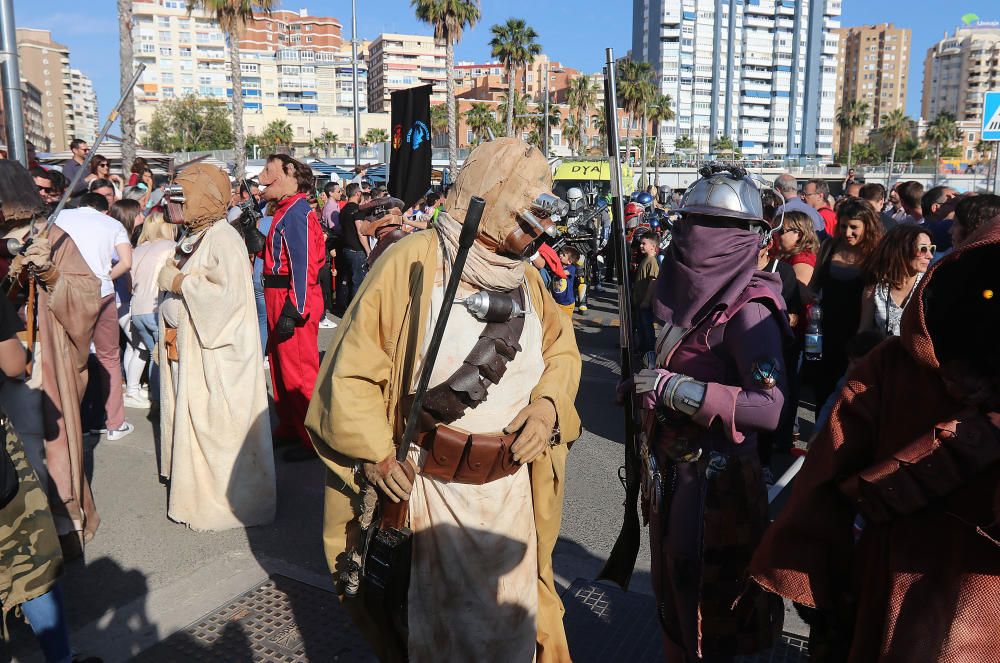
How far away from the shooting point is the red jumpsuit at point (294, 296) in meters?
5.71

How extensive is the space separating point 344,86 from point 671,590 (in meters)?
144

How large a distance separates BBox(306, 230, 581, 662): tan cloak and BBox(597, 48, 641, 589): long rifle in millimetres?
291

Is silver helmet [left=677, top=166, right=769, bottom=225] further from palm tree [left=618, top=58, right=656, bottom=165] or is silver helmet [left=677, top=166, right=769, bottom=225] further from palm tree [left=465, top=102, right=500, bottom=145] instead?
palm tree [left=465, top=102, right=500, bottom=145]

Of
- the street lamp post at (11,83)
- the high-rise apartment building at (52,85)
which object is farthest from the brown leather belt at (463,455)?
the high-rise apartment building at (52,85)

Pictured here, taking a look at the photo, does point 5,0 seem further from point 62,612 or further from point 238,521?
point 62,612

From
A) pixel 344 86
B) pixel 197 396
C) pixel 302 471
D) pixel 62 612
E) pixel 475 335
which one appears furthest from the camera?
pixel 344 86

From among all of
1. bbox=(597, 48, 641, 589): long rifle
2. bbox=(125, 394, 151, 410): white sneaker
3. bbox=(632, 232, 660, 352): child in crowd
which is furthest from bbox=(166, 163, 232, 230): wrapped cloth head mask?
bbox=(632, 232, 660, 352): child in crowd

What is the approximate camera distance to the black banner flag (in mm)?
8758

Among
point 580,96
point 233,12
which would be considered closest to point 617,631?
point 233,12

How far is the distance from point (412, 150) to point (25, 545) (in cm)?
662

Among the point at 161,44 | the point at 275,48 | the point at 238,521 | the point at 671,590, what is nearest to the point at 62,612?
the point at 238,521

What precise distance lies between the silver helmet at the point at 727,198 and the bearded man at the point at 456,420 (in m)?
0.56

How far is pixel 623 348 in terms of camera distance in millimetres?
3135

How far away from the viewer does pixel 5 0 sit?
5887 millimetres
